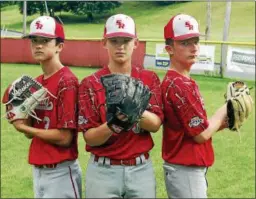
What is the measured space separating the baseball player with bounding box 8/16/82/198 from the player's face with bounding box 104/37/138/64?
0.36m

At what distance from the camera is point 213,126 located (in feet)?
11.1

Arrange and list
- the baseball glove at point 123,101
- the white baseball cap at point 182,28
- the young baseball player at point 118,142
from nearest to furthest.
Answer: the baseball glove at point 123,101, the young baseball player at point 118,142, the white baseball cap at point 182,28

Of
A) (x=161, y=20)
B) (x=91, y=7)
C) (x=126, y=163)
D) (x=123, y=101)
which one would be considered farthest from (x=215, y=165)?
(x=91, y=7)

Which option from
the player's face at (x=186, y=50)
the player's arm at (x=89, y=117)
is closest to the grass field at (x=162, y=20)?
the player's face at (x=186, y=50)

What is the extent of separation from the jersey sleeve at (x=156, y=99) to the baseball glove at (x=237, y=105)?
1.55 ft

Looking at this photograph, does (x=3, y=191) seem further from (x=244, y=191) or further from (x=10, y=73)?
(x=10, y=73)

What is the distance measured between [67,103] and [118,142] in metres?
0.44

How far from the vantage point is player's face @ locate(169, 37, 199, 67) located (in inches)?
136

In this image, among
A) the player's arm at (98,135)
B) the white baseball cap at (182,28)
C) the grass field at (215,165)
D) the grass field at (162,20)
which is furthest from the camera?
the grass field at (162,20)

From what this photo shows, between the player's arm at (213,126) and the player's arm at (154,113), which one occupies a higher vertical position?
the player's arm at (154,113)

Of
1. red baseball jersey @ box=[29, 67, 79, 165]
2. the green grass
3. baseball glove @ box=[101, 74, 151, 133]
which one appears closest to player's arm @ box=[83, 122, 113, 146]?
baseball glove @ box=[101, 74, 151, 133]

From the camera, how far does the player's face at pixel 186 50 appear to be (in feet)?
11.3

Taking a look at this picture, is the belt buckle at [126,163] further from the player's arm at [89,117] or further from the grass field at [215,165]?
the grass field at [215,165]

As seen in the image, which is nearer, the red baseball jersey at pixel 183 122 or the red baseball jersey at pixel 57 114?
the red baseball jersey at pixel 183 122
